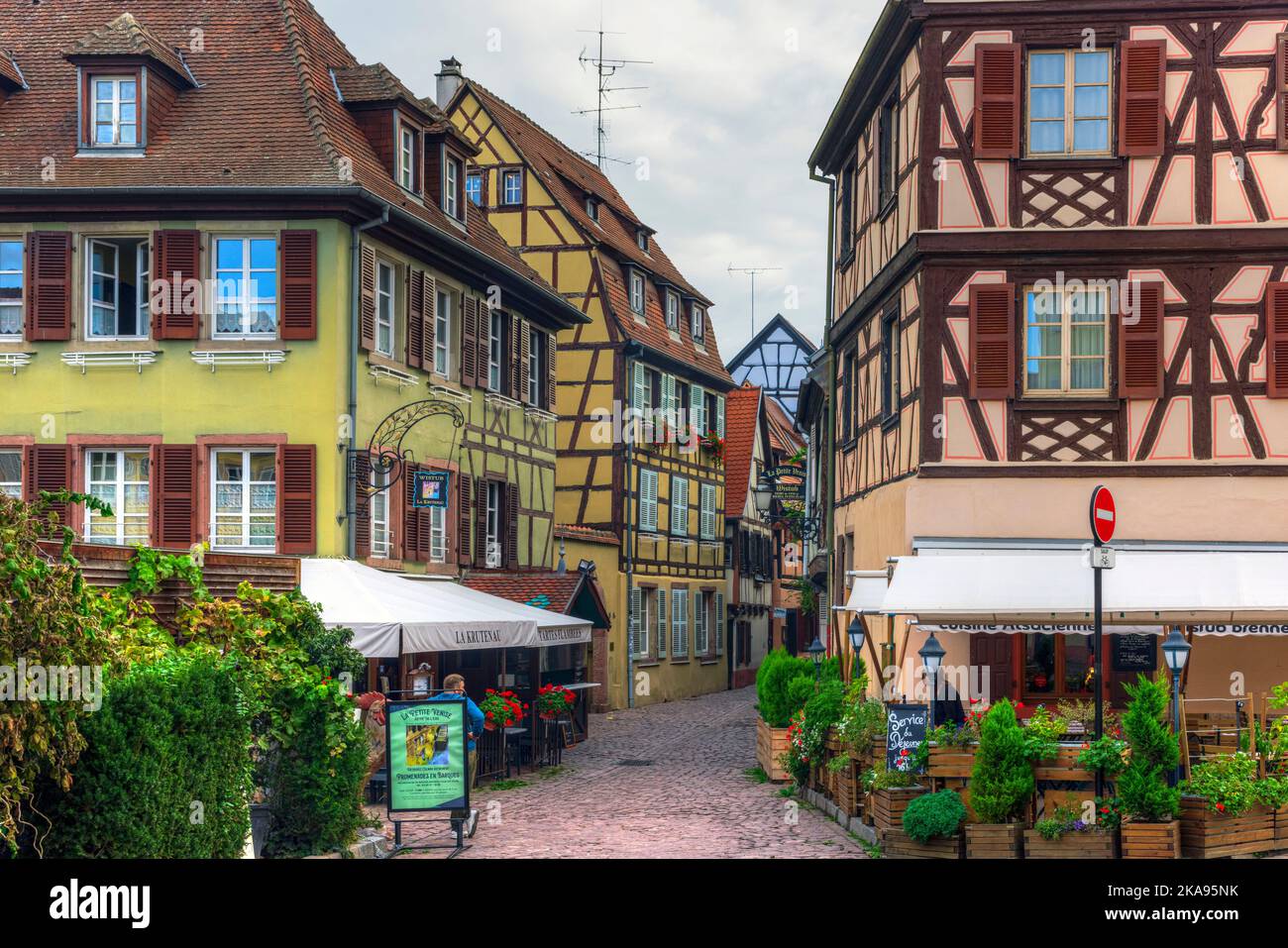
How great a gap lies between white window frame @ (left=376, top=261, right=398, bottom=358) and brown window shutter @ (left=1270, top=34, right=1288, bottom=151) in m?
10.7

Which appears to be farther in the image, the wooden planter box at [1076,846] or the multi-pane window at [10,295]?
the multi-pane window at [10,295]

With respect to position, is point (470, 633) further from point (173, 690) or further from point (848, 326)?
point (173, 690)

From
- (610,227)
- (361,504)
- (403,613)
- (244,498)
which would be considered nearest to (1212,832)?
(403,613)

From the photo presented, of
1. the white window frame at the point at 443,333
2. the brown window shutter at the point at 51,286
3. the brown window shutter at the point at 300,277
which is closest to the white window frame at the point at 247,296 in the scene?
the brown window shutter at the point at 300,277

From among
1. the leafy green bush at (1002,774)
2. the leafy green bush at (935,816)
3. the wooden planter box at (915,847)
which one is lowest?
the wooden planter box at (915,847)

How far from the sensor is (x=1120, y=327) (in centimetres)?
1730

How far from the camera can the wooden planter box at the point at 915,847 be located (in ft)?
40.4

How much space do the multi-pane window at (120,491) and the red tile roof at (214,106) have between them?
328cm

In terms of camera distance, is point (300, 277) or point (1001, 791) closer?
point (1001, 791)

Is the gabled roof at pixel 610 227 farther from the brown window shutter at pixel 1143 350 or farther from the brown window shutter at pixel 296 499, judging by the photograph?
the brown window shutter at pixel 1143 350

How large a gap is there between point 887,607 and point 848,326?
7.40 m

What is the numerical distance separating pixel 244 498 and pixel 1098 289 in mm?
10124

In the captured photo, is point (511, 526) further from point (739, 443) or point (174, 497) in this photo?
point (739, 443)

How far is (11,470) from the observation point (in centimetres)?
2080
